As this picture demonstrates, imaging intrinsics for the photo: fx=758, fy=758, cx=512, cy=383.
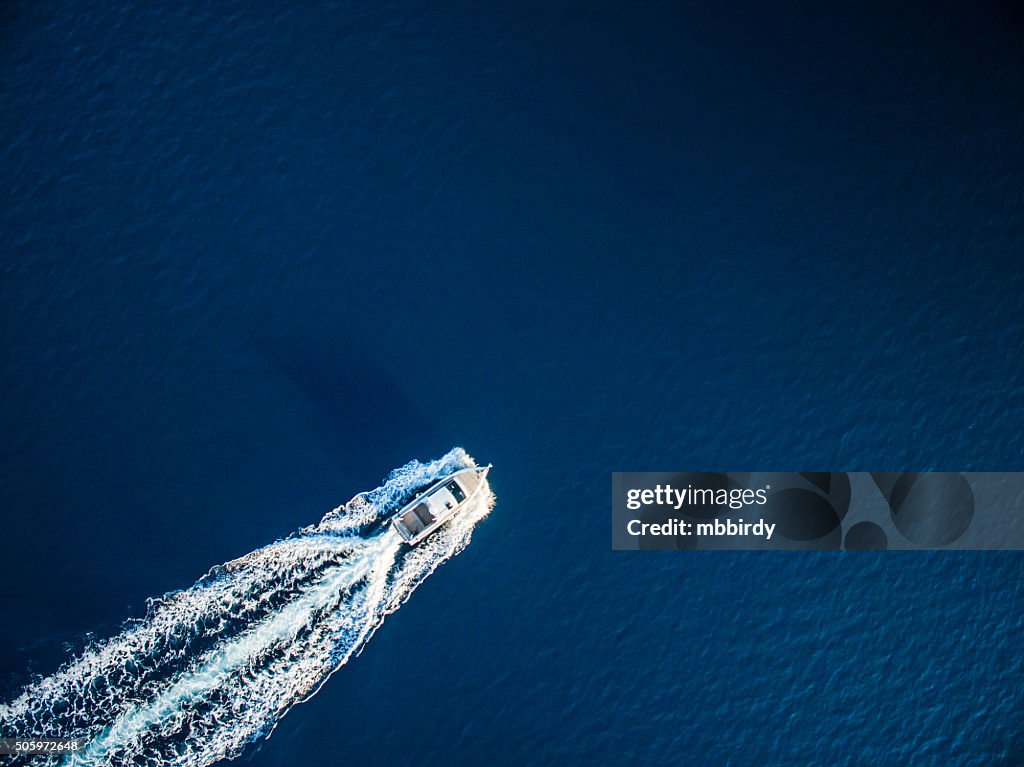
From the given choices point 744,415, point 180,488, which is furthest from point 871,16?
point 180,488

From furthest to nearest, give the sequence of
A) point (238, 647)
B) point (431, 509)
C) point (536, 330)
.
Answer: point (536, 330)
point (431, 509)
point (238, 647)

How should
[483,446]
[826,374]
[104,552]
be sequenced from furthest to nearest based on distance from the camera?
[826,374] < [483,446] < [104,552]

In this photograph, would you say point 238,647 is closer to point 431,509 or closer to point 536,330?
point 431,509

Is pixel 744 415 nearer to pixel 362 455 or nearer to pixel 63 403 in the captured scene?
pixel 362 455

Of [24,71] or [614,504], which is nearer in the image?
[614,504]

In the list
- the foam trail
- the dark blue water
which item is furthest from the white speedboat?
the dark blue water

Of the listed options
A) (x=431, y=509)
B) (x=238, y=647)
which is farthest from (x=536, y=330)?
(x=238, y=647)
